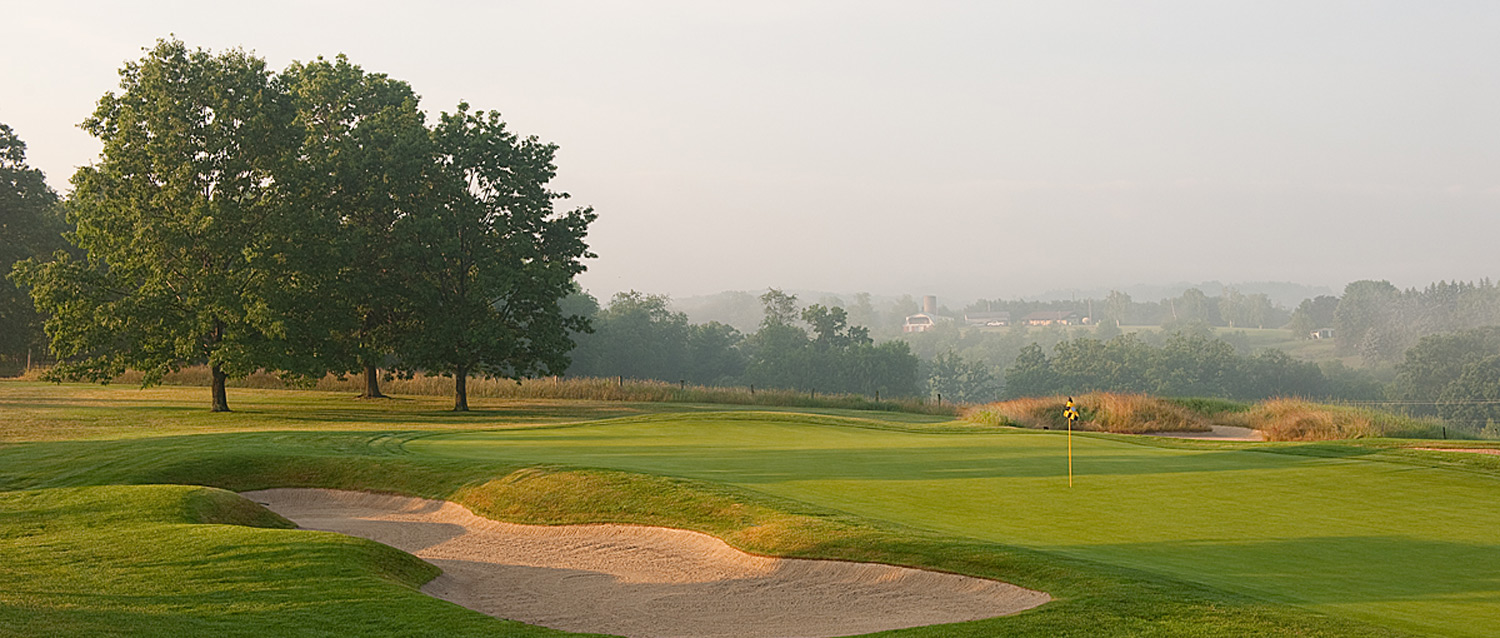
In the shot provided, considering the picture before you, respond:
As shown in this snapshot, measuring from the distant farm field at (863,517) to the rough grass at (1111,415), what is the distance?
9.18 metres

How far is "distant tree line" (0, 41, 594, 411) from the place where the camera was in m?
31.2

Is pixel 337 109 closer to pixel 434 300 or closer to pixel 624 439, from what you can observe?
pixel 434 300

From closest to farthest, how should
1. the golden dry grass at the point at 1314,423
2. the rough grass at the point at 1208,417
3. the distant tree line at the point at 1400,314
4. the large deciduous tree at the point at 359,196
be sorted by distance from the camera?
the golden dry grass at the point at 1314,423, the rough grass at the point at 1208,417, the large deciduous tree at the point at 359,196, the distant tree line at the point at 1400,314

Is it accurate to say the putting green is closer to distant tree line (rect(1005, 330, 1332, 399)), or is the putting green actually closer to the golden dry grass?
the golden dry grass

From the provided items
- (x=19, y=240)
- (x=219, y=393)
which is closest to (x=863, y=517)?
(x=219, y=393)

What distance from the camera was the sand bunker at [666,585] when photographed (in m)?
8.73

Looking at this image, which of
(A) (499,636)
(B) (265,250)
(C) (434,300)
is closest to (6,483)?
(A) (499,636)

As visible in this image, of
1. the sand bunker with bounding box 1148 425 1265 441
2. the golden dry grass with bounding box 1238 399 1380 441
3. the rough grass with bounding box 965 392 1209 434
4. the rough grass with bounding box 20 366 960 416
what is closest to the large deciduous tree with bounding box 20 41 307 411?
the rough grass with bounding box 20 366 960 416

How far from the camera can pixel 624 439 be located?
21594 mm

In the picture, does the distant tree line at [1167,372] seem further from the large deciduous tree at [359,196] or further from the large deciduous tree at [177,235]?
the large deciduous tree at [177,235]

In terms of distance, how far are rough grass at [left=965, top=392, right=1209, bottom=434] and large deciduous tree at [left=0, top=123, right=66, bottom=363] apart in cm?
5081

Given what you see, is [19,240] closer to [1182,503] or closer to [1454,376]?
[1182,503]

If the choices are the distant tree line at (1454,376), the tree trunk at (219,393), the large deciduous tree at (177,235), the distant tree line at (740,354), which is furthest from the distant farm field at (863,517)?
the distant tree line at (1454,376)

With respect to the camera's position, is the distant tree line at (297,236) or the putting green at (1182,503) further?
the distant tree line at (297,236)
